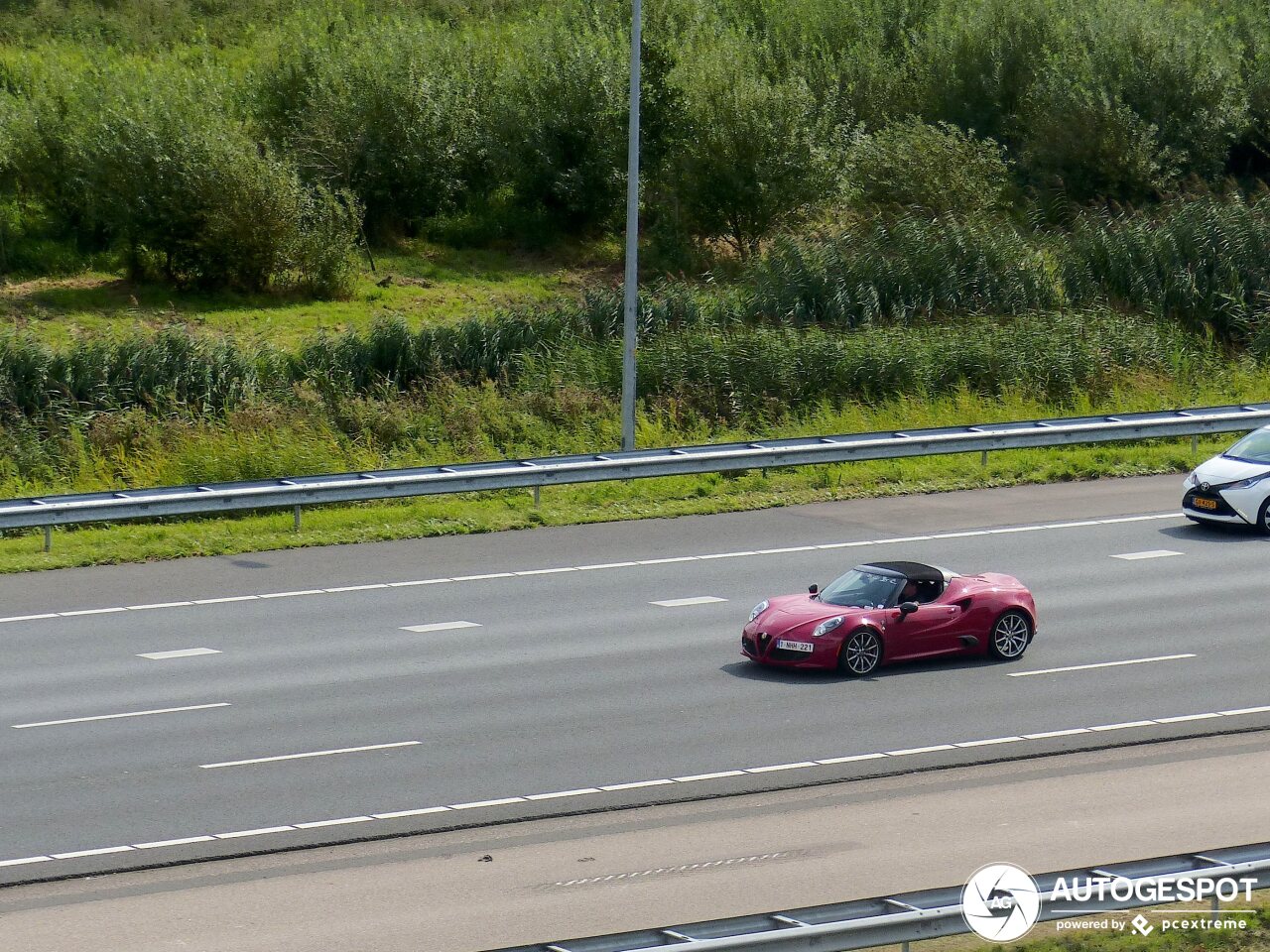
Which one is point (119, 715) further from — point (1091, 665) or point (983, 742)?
point (1091, 665)

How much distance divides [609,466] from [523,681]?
8.47m

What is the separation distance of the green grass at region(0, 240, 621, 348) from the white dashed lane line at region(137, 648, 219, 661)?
20416 mm

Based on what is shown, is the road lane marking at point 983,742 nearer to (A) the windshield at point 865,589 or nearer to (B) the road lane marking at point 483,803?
(A) the windshield at point 865,589

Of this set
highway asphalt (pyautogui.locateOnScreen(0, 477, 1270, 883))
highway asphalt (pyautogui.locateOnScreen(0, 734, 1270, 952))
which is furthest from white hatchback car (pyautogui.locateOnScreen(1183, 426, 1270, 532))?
highway asphalt (pyautogui.locateOnScreen(0, 734, 1270, 952))

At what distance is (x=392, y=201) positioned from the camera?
4797 cm

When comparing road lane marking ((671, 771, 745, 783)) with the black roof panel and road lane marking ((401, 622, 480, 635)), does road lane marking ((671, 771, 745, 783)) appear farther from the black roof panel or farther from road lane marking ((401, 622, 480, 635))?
road lane marking ((401, 622, 480, 635))

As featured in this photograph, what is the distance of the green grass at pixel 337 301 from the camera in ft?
128

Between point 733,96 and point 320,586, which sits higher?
point 733,96

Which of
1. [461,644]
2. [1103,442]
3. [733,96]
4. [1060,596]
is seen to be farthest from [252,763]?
[733,96]

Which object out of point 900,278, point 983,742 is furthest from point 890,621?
point 900,278

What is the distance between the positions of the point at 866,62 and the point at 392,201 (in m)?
17.8

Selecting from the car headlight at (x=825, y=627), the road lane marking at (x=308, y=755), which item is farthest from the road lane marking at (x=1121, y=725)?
the road lane marking at (x=308, y=755)

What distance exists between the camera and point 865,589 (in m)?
15.6

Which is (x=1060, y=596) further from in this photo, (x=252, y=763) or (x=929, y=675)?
(x=252, y=763)
